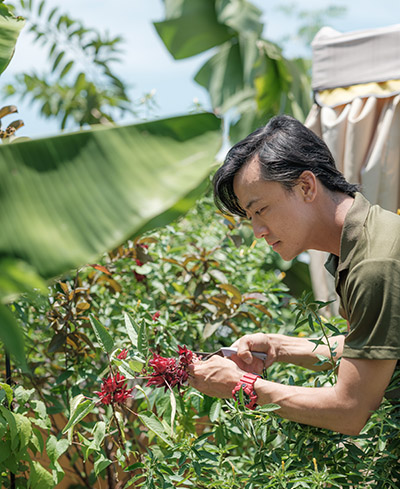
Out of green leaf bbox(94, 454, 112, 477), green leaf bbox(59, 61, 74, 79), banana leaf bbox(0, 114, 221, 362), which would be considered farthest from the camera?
green leaf bbox(59, 61, 74, 79)

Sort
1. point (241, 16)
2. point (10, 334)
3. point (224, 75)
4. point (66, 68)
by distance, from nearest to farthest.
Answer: point (10, 334) → point (241, 16) → point (66, 68) → point (224, 75)

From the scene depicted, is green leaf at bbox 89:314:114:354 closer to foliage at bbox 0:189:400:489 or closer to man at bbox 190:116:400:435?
foliage at bbox 0:189:400:489

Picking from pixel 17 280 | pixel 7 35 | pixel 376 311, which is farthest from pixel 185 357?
pixel 7 35

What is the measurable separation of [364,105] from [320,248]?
218 cm

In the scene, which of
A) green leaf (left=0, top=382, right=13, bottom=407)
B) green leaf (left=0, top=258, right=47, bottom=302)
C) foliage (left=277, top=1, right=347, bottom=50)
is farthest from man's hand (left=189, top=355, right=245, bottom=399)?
foliage (left=277, top=1, right=347, bottom=50)

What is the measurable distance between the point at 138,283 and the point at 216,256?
0.38 metres

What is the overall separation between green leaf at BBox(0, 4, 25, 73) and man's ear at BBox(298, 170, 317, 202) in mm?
806

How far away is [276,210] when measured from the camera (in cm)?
176

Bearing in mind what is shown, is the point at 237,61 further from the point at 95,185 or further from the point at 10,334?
the point at 10,334

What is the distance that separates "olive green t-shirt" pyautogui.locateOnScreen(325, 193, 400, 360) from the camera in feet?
4.87

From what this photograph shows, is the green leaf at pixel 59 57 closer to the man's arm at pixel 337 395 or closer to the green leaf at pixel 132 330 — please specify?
the green leaf at pixel 132 330

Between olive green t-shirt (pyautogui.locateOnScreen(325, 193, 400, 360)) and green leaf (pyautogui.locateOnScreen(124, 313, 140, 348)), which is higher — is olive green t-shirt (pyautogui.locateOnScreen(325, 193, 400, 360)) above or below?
above

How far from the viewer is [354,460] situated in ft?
5.29

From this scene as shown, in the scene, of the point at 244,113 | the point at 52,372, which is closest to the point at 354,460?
the point at 52,372
